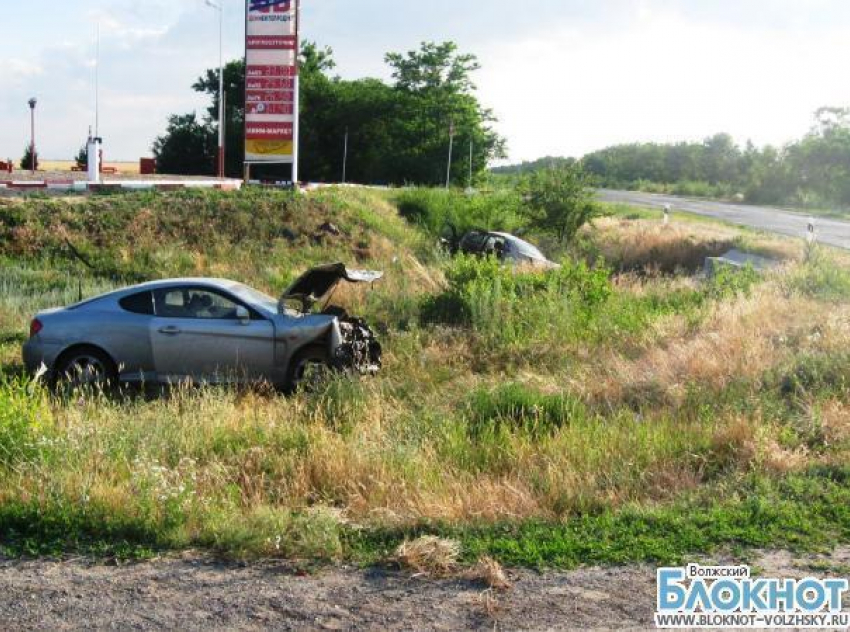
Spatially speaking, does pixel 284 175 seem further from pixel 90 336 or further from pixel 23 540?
pixel 23 540

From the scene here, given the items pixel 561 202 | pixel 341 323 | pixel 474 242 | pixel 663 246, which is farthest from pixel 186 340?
pixel 561 202

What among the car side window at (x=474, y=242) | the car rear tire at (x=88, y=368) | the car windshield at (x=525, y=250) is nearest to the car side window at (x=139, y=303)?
the car rear tire at (x=88, y=368)

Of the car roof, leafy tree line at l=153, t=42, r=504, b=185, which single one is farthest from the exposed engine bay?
leafy tree line at l=153, t=42, r=504, b=185

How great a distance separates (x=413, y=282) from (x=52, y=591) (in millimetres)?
13664

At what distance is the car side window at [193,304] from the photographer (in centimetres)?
1105

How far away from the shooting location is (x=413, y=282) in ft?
59.6

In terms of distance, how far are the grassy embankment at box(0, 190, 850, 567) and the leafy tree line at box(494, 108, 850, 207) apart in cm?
1678

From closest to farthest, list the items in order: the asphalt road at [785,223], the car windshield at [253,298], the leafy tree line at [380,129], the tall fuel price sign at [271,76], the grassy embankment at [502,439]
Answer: the grassy embankment at [502,439] < the car windshield at [253,298] < the tall fuel price sign at [271,76] < the asphalt road at [785,223] < the leafy tree line at [380,129]

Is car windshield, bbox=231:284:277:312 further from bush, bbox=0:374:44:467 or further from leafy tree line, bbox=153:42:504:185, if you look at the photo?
leafy tree line, bbox=153:42:504:185

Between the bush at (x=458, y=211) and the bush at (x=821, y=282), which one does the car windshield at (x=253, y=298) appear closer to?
the bush at (x=821, y=282)

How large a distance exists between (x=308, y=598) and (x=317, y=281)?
299 inches

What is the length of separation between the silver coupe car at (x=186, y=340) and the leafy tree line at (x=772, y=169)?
20.0m

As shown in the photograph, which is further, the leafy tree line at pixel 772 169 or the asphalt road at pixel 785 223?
the leafy tree line at pixel 772 169

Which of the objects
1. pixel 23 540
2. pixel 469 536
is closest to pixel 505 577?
pixel 469 536
